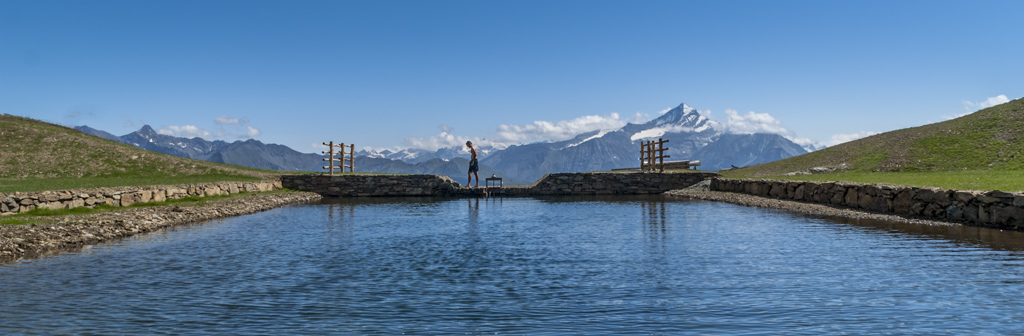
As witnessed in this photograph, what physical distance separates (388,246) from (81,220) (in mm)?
11720

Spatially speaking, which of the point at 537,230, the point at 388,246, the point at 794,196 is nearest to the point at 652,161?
the point at 794,196

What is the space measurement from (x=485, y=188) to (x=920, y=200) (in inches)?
1240

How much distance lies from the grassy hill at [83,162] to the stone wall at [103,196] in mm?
7035

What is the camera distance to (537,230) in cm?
2231

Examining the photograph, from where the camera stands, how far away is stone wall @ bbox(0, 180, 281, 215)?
23.2m

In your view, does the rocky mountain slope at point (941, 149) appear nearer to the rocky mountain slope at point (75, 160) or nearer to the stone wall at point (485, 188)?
the stone wall at point (485, 188)

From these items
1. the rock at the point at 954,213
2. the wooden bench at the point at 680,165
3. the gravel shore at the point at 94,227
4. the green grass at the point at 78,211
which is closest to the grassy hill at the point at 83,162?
the green grass at the point at 78,211

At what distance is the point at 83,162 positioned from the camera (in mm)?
45656

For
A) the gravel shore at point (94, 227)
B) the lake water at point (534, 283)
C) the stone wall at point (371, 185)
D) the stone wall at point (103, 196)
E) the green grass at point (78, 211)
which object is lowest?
the lake water at point (534, 283)

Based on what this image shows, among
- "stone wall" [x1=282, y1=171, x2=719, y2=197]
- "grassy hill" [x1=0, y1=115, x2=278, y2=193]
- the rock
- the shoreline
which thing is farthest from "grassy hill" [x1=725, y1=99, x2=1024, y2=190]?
"grassy hill" [x1=0, y1=115, x2=278, y2=193]

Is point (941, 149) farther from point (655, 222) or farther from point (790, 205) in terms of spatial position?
point (655, 222)

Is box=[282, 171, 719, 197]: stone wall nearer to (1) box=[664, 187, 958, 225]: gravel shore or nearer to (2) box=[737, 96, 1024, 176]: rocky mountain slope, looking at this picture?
(1) box=[664, 187, 958, 225]: gravel shore

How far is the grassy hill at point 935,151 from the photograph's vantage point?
136 feet

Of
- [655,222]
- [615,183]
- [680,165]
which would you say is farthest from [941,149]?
[655,222]
